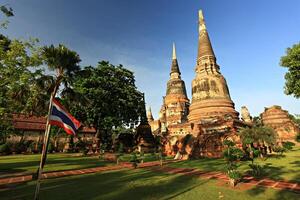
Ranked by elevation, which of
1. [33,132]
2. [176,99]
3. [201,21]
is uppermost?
[201,21]

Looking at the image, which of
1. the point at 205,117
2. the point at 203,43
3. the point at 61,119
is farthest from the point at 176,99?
the point at 61,119

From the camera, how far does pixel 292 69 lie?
53.0 feet

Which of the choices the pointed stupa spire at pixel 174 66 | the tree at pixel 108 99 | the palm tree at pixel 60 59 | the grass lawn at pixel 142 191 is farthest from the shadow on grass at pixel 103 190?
→ the pointed stupa spire at pixel 174 66

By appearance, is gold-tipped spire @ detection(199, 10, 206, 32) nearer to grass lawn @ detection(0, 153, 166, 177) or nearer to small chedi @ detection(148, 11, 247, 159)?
small chedi @ detection(148, 11, 247, 159)

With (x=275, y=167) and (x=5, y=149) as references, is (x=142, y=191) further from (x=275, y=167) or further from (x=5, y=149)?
(x=5, y=149)

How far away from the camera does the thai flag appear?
584cm

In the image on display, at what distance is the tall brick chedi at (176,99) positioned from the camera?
5000 centimetres

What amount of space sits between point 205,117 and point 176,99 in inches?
950

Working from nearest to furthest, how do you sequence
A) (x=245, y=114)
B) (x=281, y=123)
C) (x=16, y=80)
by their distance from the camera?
(x=16, y=80)
(x=281, y=123)
(x=245, y=114)

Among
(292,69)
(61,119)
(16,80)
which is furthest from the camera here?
(292,69)

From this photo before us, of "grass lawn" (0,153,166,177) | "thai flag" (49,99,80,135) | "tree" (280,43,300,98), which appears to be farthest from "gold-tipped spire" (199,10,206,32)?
"thai flag" (49,99,80,135)

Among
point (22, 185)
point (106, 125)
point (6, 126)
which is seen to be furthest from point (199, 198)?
point (106, 125)

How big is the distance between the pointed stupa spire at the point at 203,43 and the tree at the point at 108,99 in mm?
13650

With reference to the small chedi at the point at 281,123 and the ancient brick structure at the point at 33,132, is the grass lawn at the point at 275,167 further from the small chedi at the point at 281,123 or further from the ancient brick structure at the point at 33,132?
the small chedi at the point at 281,123
